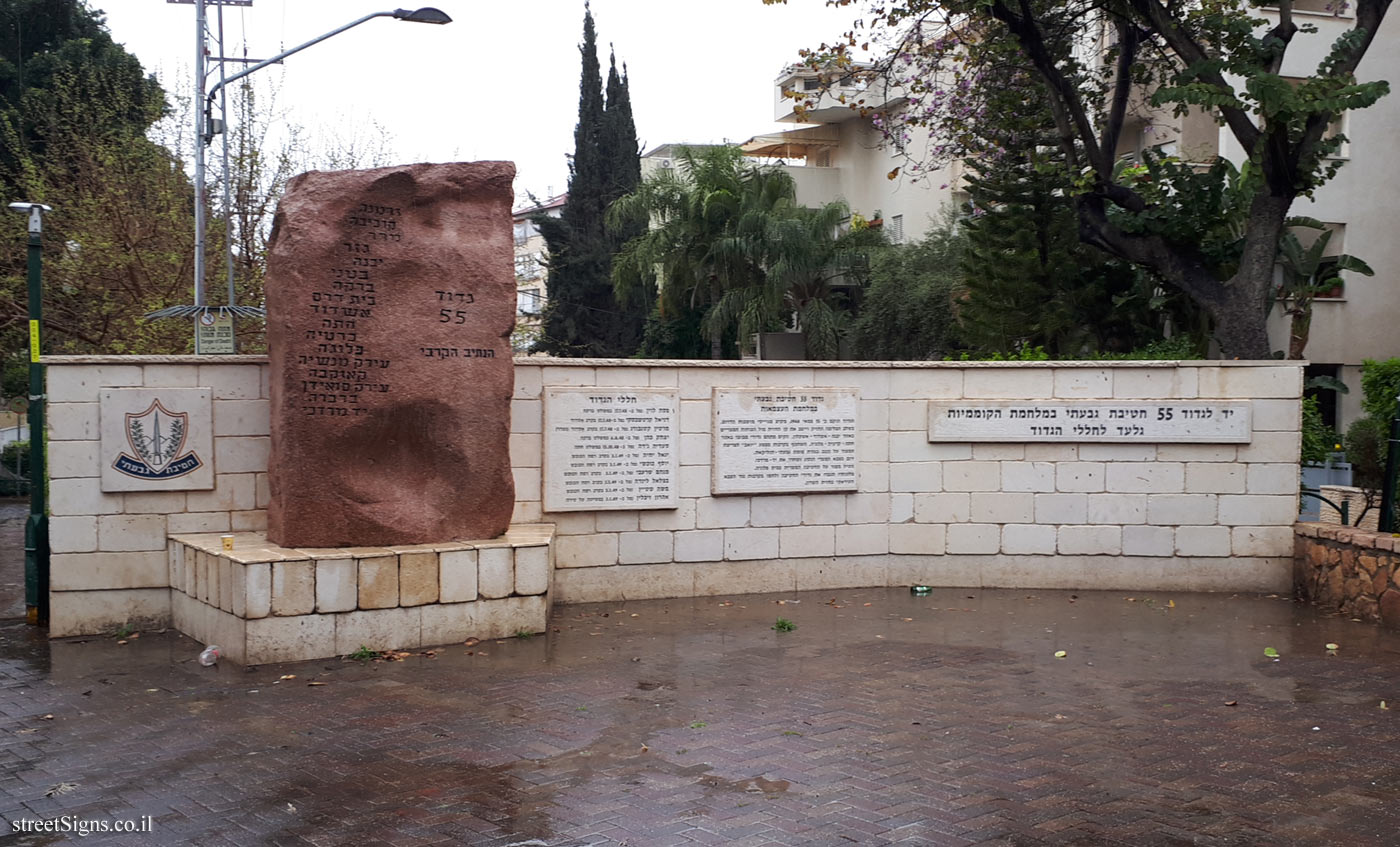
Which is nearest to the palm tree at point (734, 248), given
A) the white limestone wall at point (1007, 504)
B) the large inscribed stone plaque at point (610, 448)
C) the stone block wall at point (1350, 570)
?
the white limestone wall at point (1007, 504)

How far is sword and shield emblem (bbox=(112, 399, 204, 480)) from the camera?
8.72 metres

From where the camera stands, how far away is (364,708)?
22.1 ft

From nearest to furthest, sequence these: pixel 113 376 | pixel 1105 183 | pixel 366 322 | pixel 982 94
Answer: pixel 366 322
pixel 113 376
pixel 1105 183
pixel 982 94

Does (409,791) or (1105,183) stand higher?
(1105,183)

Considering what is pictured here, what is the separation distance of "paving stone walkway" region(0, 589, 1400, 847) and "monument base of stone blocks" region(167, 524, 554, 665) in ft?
0.67

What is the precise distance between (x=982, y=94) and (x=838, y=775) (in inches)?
477

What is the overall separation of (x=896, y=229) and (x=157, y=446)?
99.6 feet

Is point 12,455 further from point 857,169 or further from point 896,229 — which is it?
point 857,169

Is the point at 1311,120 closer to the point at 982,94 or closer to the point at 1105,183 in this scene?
the point at 1105,183

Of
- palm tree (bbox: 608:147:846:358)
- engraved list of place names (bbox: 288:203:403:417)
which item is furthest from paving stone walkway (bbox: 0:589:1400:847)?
palm tree (bbox: 608:147:846:358)

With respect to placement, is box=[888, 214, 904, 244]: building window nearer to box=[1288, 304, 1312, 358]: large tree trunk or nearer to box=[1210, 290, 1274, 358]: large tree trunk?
box=[1288, 304, 1312, 358]: large tree trunk

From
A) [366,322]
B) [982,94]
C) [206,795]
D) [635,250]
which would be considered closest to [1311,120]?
[982,94]

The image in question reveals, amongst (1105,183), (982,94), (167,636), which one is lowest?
(167,636)

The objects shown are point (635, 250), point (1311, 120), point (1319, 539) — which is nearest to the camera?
point (1319, 539)
